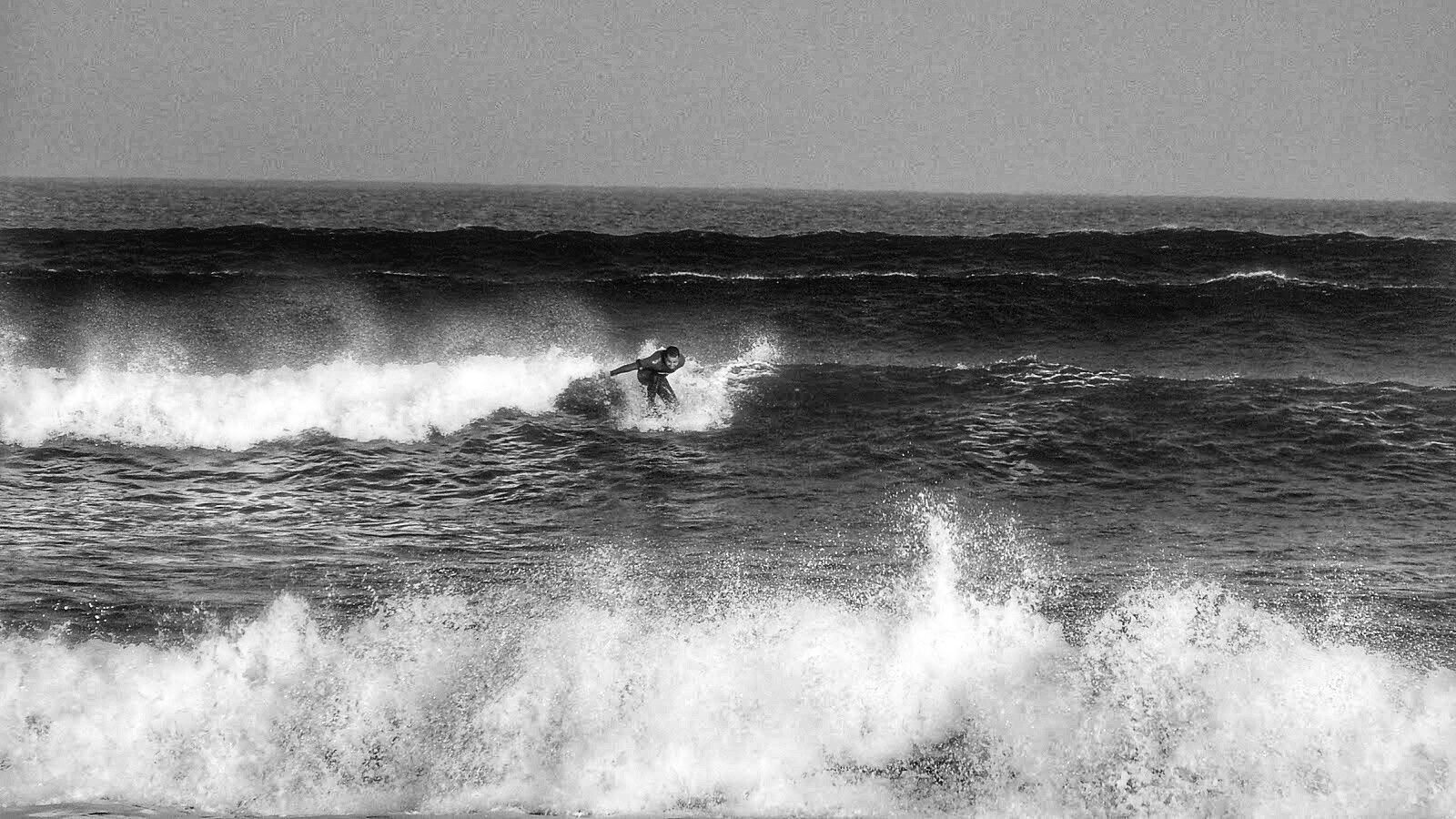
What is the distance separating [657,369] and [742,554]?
13.4 feet

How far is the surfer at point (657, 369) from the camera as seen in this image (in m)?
13.4

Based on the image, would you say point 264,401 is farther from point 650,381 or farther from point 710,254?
point 710,254

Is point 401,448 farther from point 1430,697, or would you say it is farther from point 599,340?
point 1430,697

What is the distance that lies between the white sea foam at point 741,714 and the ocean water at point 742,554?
3cm

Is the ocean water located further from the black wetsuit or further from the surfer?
the surfer

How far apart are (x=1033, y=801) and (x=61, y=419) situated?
1333 centimetres

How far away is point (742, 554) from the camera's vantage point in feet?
33.3

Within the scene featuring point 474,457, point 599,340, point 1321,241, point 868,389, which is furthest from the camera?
point 1321,241

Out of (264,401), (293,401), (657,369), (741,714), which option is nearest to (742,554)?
(741,714)

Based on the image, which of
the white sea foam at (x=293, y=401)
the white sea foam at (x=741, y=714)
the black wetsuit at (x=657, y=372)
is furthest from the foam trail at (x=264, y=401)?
the white sea foam at (x=741, y=714)

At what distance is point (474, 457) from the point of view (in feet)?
43.0

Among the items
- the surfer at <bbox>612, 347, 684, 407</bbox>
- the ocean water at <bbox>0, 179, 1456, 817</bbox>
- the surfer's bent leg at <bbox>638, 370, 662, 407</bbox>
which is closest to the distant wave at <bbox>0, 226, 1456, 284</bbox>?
the ocean water at <bbox>0, 179, 1456, 817</bbox>

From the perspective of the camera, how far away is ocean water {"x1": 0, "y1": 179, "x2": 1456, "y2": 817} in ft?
23.5

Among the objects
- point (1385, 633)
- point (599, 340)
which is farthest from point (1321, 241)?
point (1385, 633)
